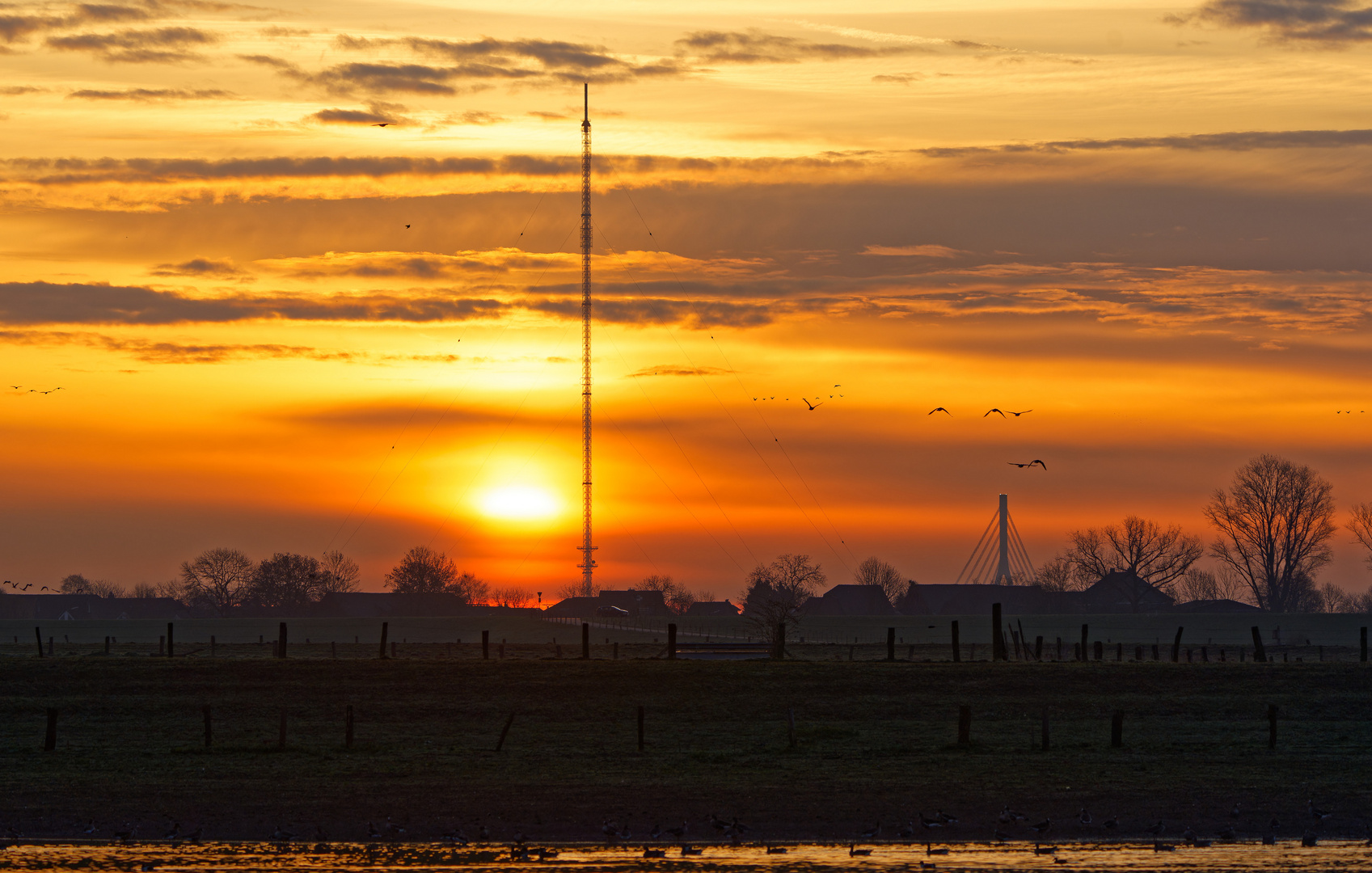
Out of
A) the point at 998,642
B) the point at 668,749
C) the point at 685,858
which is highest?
the point at 998,642

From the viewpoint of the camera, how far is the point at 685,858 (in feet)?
89.0

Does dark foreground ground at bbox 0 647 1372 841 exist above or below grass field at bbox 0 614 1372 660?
below

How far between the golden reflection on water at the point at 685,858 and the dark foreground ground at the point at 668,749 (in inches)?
51.7

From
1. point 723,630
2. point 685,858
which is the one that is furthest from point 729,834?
point 723,630

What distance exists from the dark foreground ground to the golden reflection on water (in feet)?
4.31

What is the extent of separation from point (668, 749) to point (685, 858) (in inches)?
640

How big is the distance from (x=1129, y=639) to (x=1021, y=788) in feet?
342

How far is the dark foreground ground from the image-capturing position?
31484mm

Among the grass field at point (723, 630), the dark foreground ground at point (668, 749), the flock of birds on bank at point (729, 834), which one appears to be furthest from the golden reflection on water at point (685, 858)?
the grass field at point (723, 630)

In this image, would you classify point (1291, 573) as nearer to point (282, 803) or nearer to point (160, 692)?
point (160, 692)

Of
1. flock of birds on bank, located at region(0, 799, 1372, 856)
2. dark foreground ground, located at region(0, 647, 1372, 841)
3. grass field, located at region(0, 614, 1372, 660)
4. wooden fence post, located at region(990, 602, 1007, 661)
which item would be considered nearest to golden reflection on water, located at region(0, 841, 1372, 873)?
flock of birds on bank, located at region(0, 799, 1372, 856)

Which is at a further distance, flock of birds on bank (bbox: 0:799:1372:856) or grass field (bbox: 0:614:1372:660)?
grass field (bbox: 0:614:1372:660)

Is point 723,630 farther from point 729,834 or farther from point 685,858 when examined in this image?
point 685,858

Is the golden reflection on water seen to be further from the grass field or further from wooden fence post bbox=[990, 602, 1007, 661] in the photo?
the grass field
